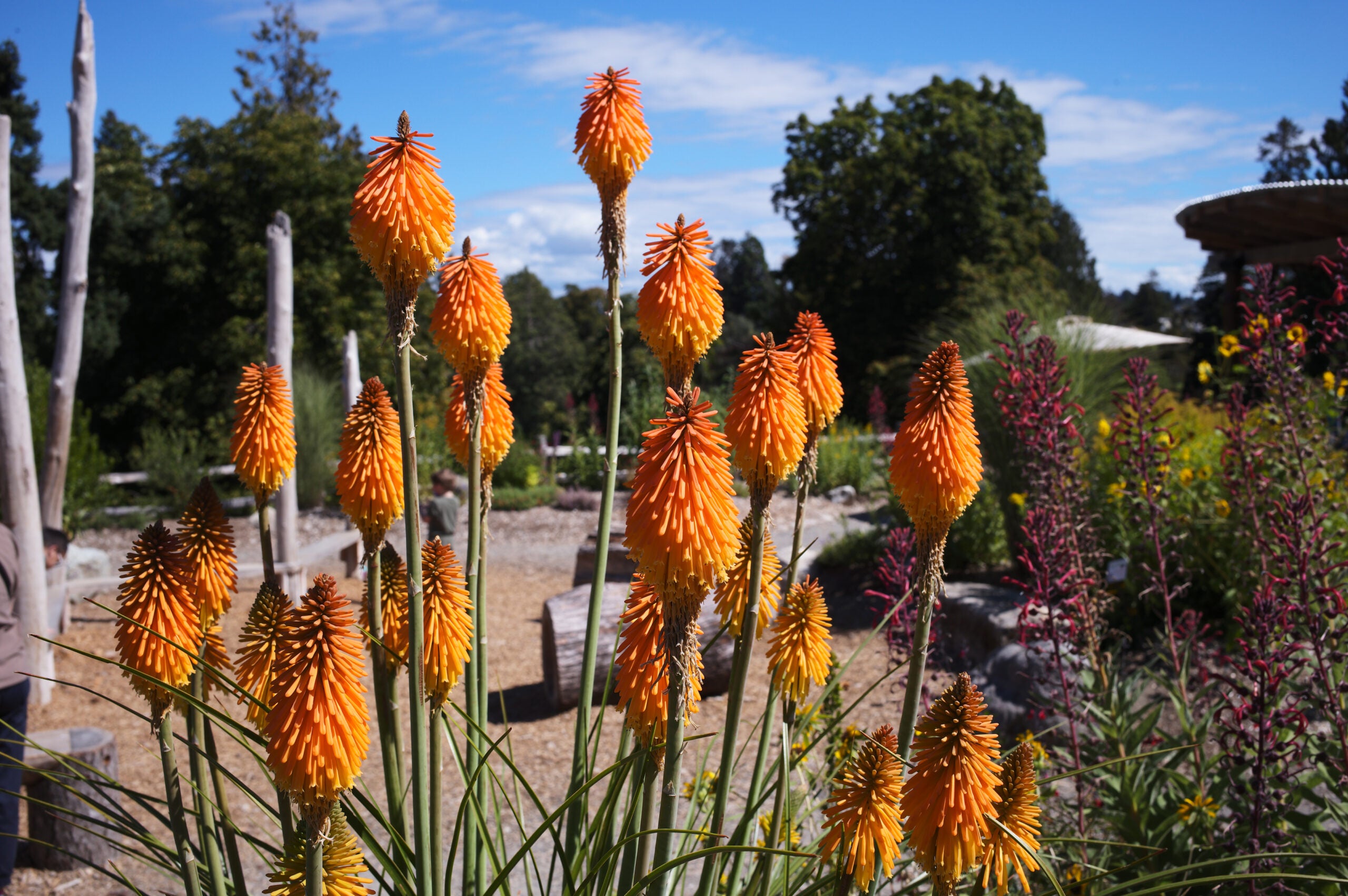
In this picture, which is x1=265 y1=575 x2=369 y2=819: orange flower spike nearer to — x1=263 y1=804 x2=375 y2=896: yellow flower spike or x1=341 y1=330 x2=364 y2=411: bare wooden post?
x1=263 y1=804 x2=375 y2=896: yellow flower spike

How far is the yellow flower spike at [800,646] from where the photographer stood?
7.07ft

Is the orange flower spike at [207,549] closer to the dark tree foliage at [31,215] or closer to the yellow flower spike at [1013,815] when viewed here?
the yellow flower spike at [1013,815]

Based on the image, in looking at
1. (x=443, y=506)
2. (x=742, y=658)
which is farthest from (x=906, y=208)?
(x=742, y=658)

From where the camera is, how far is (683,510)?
1.54 m

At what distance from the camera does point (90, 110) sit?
8156 mm

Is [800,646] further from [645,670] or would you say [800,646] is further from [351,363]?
[351,363]

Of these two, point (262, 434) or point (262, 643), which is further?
point (262, 434)

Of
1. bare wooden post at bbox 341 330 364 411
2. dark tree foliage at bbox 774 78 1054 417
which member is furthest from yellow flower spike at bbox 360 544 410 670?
dark tree foliage at bbox 774 78 1054 417

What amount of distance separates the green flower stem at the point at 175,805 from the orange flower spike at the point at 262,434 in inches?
19.9

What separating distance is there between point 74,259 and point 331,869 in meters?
8.19

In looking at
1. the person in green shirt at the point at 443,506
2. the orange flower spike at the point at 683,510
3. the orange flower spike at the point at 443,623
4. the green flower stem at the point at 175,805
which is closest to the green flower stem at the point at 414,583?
the orange flower spike at the point at 443,623

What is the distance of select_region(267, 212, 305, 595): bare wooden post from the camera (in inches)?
345

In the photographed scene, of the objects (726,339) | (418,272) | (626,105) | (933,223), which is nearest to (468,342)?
(418,272)

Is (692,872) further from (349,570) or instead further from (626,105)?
(349,570)
